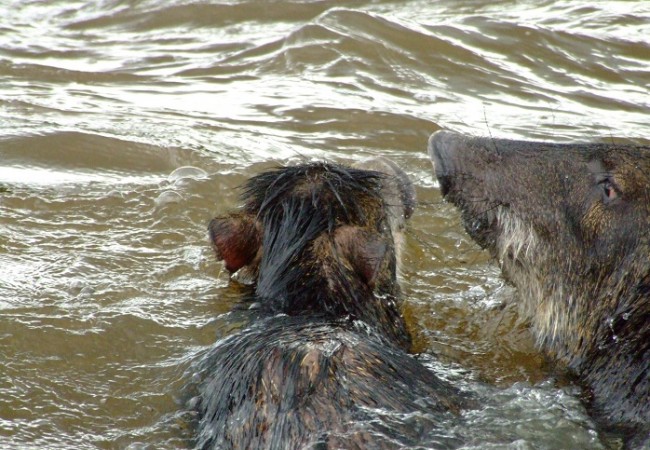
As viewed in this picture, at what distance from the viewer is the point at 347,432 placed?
4.20m

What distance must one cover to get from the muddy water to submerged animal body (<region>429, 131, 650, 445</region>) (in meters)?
0.23

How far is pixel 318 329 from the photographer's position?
16.1ft

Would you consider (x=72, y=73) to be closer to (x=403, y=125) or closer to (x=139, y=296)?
(x=403, y=125)

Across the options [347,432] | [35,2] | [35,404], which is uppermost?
[35,2]

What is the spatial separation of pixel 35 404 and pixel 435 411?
6.32 ft

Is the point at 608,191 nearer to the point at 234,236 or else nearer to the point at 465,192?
the point at 465,192

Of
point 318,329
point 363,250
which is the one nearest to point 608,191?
point 363,250

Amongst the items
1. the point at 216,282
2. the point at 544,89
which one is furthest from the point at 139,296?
the point at 544,89

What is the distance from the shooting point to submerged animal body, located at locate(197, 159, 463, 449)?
433 centimetres

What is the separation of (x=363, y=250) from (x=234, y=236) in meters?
0.74

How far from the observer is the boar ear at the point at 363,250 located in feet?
18.1

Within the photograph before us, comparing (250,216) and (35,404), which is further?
(250,216)

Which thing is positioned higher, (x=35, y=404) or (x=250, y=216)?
(x=250, y=216)

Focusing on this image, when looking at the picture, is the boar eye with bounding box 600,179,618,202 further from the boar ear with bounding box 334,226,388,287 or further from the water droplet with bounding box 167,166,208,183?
the water droplet with bounding box 167,166,208,183
